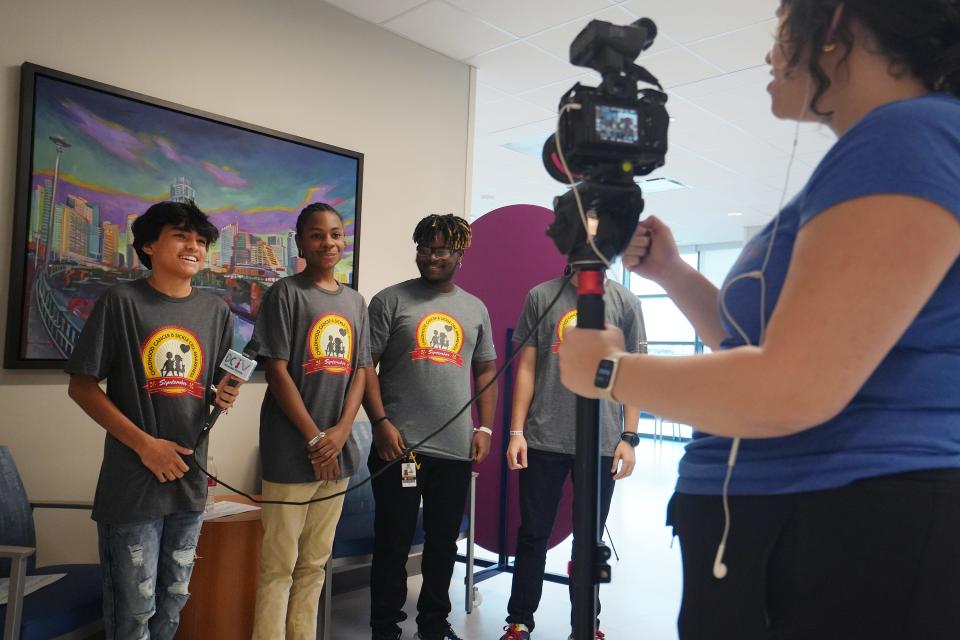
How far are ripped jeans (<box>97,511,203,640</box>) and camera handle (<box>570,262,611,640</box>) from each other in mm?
1451

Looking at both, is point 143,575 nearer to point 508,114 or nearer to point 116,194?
point 116,194

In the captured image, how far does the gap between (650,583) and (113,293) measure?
9.04 ft

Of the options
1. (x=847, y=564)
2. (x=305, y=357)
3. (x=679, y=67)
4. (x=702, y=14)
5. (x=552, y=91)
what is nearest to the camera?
(x=847, y=564)

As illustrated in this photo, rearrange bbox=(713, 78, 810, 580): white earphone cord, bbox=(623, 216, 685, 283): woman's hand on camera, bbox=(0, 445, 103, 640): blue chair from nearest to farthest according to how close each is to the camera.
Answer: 1. bbox=(713, 78, 810, 580): white earphone cord
2. bbox=(623, 216, 685, 283): woman's hand on camera
3. bbox=(0, 445, 103, 640): blue chair

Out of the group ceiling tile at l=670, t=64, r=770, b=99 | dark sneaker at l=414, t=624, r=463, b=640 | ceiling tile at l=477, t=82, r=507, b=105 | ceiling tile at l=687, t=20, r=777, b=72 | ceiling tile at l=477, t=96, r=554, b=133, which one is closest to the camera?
dark sneaker at l=414, t=624, r=463, b=640

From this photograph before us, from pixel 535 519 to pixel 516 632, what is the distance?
1.36ft

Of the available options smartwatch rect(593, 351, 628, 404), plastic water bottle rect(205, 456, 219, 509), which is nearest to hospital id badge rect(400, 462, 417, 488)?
Result: plastic water bottle rect(205, 456, 219, 509)

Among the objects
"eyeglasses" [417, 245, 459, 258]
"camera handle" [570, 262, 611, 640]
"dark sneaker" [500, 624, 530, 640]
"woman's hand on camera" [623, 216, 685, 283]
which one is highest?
"eyeglasses" [417, 245, 459, 258]

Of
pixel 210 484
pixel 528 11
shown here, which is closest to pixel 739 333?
pixel 210 484

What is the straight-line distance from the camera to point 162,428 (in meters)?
1.96

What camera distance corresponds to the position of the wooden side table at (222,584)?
2310 mm

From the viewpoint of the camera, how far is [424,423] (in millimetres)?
2545

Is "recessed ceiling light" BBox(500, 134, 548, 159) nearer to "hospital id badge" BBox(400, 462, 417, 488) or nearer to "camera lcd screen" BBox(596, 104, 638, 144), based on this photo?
"hospital id badge" BBox(400, 462, 417, 488)

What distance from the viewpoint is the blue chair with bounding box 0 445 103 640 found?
1.61 m
